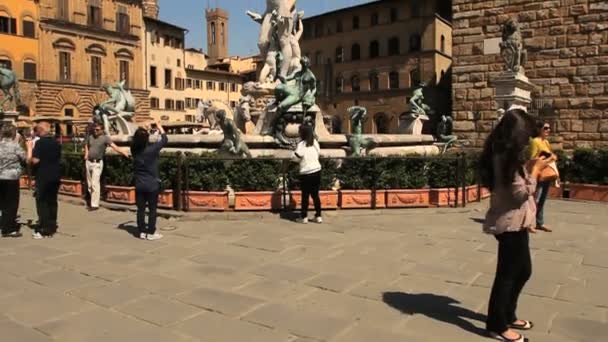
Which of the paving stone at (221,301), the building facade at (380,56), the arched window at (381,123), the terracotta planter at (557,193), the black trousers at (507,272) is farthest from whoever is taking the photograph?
the arched window at (381,123)

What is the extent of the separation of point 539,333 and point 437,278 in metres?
1.46

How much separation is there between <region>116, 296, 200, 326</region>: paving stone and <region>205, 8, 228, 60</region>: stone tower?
3420 inches

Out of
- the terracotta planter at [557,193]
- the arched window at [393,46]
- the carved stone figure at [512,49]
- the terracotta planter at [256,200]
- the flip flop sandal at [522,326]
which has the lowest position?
the flip flop sandal at [522,326]

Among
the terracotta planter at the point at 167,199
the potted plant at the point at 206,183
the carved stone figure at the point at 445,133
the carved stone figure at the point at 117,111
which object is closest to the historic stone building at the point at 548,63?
the carved stone figure at the point at 445,133

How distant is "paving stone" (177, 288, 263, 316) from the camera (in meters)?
4.28

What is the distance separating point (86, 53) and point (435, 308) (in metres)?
47.6

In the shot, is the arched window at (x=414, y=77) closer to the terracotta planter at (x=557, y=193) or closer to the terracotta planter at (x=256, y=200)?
the terracotta planter at (x=557, y=193)

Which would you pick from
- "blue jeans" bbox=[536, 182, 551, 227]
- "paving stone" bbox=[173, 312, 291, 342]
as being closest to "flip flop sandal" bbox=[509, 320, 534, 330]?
"paving stone" bbox=[173, 312, 291, 342]

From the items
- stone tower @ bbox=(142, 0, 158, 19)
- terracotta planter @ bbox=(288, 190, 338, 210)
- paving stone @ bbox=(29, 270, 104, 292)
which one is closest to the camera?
paving stone @ bbox=(29, 270, 104, 292)

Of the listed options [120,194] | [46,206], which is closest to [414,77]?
[120,194]

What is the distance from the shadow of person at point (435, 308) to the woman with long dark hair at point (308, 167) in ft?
11.7

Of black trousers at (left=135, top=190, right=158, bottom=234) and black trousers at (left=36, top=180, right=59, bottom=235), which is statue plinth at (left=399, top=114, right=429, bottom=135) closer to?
black trousers at (left=135, top=190, right=158, bottom=234)

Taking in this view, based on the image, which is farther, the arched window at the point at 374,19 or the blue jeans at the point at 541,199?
the arched window at the point at 374,19

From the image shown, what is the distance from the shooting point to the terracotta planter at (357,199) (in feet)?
30.1
